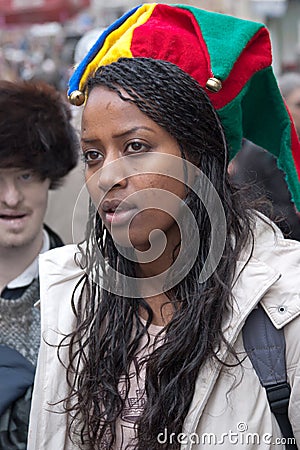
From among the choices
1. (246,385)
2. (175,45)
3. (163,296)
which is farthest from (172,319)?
→ (175,45)

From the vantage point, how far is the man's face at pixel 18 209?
2662mm

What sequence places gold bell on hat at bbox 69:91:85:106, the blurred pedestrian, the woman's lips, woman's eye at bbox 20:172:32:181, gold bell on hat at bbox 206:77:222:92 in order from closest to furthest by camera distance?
the woman's lips < gold bell on hat at bbox 206:77:222:92 < gold bell on hat at bbox 69:91:85:106 < the blurred pedestrian < woman's eye at bbox 20:172:32:181

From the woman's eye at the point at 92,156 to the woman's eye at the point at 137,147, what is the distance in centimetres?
10

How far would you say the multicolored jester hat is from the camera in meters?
1.94

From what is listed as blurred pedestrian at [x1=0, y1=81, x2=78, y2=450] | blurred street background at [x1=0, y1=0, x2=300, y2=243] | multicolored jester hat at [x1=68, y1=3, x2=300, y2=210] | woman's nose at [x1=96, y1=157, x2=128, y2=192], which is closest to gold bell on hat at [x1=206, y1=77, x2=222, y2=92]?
multicolored jester hat at [x1=68, y1=3, x2=300, y2=210]

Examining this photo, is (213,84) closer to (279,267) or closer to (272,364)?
(279,267)

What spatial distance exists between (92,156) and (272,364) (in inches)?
26.3

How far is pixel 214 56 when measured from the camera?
197 centimetres

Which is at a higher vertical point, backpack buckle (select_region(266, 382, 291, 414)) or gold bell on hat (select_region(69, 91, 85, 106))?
gold bell on hat (select_region(69, 91, 85, 106))

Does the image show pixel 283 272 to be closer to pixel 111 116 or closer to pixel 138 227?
pixel 138 227

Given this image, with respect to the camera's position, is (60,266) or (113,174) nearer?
(113,174)

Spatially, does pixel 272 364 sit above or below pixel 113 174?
below

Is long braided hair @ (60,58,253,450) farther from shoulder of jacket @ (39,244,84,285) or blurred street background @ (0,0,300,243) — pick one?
blurred street background @ (0,0,300,243)

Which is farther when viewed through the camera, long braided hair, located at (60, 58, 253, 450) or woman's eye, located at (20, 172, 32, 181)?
woman's eye, located at (20, 172, 32, 181)
